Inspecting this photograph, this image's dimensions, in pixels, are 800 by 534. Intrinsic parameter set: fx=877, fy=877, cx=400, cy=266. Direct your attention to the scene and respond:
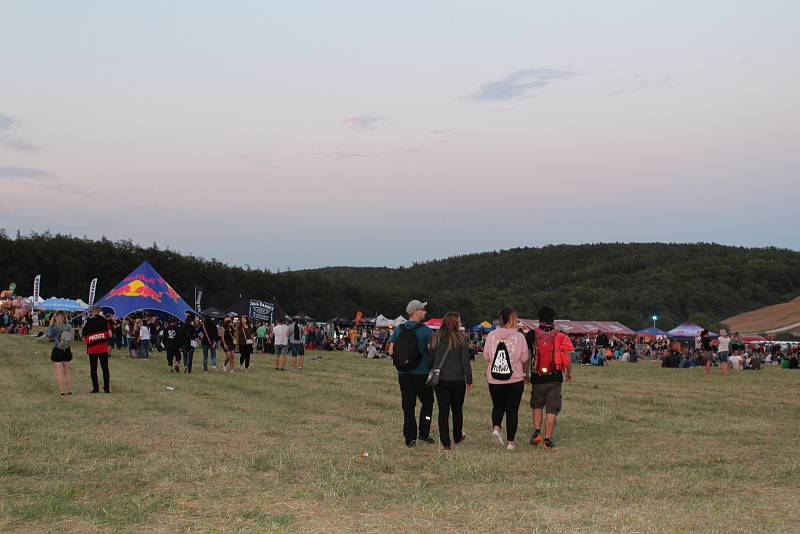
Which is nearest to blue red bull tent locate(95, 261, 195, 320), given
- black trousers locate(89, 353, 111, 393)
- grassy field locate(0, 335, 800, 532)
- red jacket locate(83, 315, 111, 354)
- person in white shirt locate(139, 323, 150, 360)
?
person in white shirt locate(139, 323, 150, 360)

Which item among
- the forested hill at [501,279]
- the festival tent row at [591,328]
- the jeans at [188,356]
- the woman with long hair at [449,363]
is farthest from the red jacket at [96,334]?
the festival tent row at [591,328]

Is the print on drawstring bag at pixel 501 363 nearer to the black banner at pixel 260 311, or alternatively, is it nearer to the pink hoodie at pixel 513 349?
the pink hoodie at pixel 513 349

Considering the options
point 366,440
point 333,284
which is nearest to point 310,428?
point 366,440

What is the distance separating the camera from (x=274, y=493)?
7113 mm

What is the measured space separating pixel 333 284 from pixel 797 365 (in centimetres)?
7797

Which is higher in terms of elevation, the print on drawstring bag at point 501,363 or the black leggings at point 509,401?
the print on drawstring bag at point 501,363

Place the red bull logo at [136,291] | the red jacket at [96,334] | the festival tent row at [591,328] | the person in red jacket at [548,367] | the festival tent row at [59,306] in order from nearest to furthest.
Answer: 1. the person in red jacket at [548,367]
2. the red jacket at [96,334]
3. the red bull logo at [136,291]
4. the festival tent row at [59,306]
5. the festival tent row at [591,328]

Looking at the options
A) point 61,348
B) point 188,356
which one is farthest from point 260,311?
point 61,348

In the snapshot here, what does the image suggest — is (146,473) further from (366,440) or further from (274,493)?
(366,440)

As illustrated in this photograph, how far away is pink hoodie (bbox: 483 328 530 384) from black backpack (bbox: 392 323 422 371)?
806 millimetres

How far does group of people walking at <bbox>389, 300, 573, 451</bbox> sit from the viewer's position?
1006 centimetres

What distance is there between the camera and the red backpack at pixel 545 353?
402 inches

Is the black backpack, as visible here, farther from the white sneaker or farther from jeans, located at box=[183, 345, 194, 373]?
jeans, located at box=[183, 345, 194, 373]

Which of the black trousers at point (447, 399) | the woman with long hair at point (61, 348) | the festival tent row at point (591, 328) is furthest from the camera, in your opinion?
the festival tent row at point (591, 328)
